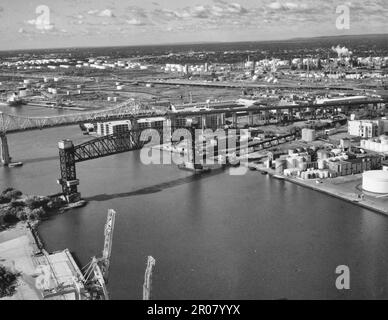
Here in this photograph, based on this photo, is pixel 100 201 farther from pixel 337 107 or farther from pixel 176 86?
pixel 176 86

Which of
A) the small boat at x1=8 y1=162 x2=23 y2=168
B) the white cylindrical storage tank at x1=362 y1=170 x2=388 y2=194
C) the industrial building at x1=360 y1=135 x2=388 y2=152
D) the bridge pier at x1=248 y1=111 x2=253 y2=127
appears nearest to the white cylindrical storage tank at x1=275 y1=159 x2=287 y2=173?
the white cylindrical storage tank at x1=362 y1=170 x2=388 y2=194

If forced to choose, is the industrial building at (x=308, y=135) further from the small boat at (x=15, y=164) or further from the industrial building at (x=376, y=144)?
the small boat at (x=15, y=164)

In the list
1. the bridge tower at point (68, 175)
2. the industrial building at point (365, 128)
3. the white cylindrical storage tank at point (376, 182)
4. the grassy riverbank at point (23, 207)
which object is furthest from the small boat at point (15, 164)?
the industrial building at point (365, 128)

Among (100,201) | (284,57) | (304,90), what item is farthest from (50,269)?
(284,57)

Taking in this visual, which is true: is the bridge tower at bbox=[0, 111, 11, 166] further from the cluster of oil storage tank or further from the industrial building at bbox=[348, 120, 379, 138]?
the industrial building at bbox=[348, 120, 379, 138]

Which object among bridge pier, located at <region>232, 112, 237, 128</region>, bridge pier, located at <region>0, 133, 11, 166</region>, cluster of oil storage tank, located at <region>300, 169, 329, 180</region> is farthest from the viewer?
bridge pier, located at <region>232, 112, 237, 128</region>

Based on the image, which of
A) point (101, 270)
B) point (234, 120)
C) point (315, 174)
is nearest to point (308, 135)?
point (234, 120)
